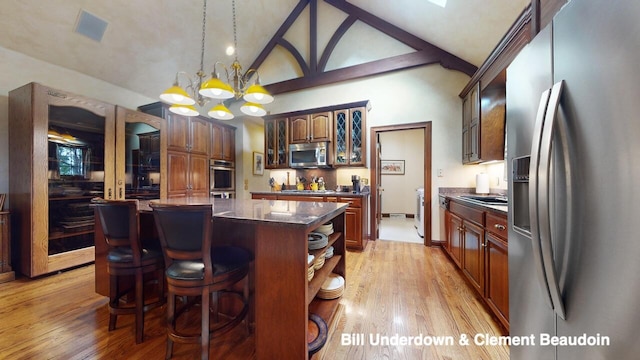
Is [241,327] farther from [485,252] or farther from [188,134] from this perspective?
[188,134]

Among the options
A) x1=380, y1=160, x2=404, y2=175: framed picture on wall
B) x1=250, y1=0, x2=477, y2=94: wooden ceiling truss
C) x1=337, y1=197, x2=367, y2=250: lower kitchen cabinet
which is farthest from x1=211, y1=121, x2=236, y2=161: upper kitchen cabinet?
x1=380, y1=160, x2=404, y2=175: framed picture on wall

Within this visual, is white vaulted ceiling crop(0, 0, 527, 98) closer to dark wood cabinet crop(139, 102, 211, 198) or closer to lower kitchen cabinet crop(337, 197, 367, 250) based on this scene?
dark wood cabinet crop(139, 102, 211, 198)

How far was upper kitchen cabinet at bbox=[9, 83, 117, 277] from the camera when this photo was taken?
2355mm

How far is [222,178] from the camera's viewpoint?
484 cm

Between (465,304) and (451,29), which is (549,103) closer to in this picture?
(465,304)

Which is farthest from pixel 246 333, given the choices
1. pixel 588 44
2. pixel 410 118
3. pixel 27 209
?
pixel 410 118

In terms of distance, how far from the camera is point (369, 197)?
395cm

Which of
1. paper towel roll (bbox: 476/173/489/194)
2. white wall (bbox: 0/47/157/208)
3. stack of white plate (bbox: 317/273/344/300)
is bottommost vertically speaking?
stack of white plate (bbox: 317/273/344/300)

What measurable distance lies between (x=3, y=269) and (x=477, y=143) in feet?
18.3

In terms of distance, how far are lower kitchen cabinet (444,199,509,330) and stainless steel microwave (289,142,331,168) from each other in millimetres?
2200

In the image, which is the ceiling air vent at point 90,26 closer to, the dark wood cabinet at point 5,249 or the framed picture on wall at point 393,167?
the dark wood cabinet at point 5,249

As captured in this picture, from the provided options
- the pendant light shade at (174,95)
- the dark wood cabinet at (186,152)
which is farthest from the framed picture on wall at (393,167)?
the pendant light shade at (174,95)

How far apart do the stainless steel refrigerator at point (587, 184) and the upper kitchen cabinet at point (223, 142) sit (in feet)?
15.9

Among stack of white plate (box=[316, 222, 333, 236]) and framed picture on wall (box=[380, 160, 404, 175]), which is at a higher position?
framed picture on wall (box=[380, 160, 404, 175])
